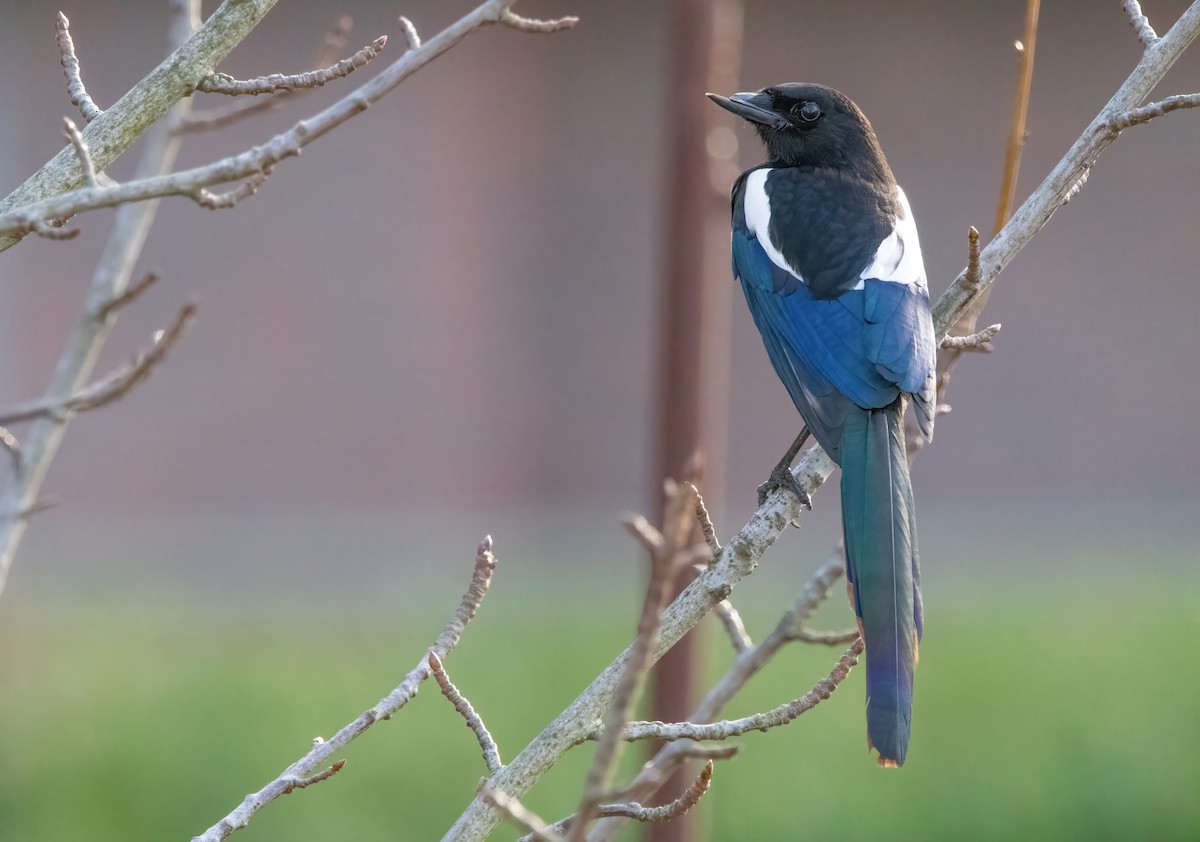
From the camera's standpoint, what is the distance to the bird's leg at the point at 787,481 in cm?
223

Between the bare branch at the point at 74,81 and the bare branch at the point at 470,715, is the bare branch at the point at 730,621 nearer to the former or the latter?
the bare branch at the point at 470,715

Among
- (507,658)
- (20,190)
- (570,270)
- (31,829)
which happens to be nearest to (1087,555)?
(570,270)

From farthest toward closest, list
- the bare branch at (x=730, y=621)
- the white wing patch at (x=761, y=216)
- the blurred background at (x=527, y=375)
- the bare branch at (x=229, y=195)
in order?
the blurred background at (x=527, y=375)
the white wing patch at (x=761, y=216)
the bare branch at (x=730, y=621)
the bare branch at (x=229, y=195)

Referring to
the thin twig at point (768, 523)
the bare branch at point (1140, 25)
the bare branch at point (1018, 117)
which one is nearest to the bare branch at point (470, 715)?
the thin twig at point (768, 523)

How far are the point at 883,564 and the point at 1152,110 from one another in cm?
77

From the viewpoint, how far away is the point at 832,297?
9.55 ft

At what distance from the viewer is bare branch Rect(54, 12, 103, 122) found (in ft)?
5.55

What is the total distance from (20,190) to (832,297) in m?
1.72

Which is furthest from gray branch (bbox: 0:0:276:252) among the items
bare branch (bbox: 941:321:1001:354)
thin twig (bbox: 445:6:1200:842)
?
bare branch (bbox: 941:321:1001:354)

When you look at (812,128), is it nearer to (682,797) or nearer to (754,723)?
(754,723)

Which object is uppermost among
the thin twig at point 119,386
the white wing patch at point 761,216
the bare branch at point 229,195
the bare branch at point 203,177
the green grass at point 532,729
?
the bare branch at point 203,177

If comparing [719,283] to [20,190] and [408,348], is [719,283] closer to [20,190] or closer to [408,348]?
[20,190]

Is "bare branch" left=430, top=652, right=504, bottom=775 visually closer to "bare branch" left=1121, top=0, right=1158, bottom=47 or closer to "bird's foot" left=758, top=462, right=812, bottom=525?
"bird's foot" left=758, top=462, right=812, bottom=525

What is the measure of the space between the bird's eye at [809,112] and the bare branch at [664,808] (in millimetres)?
2100
